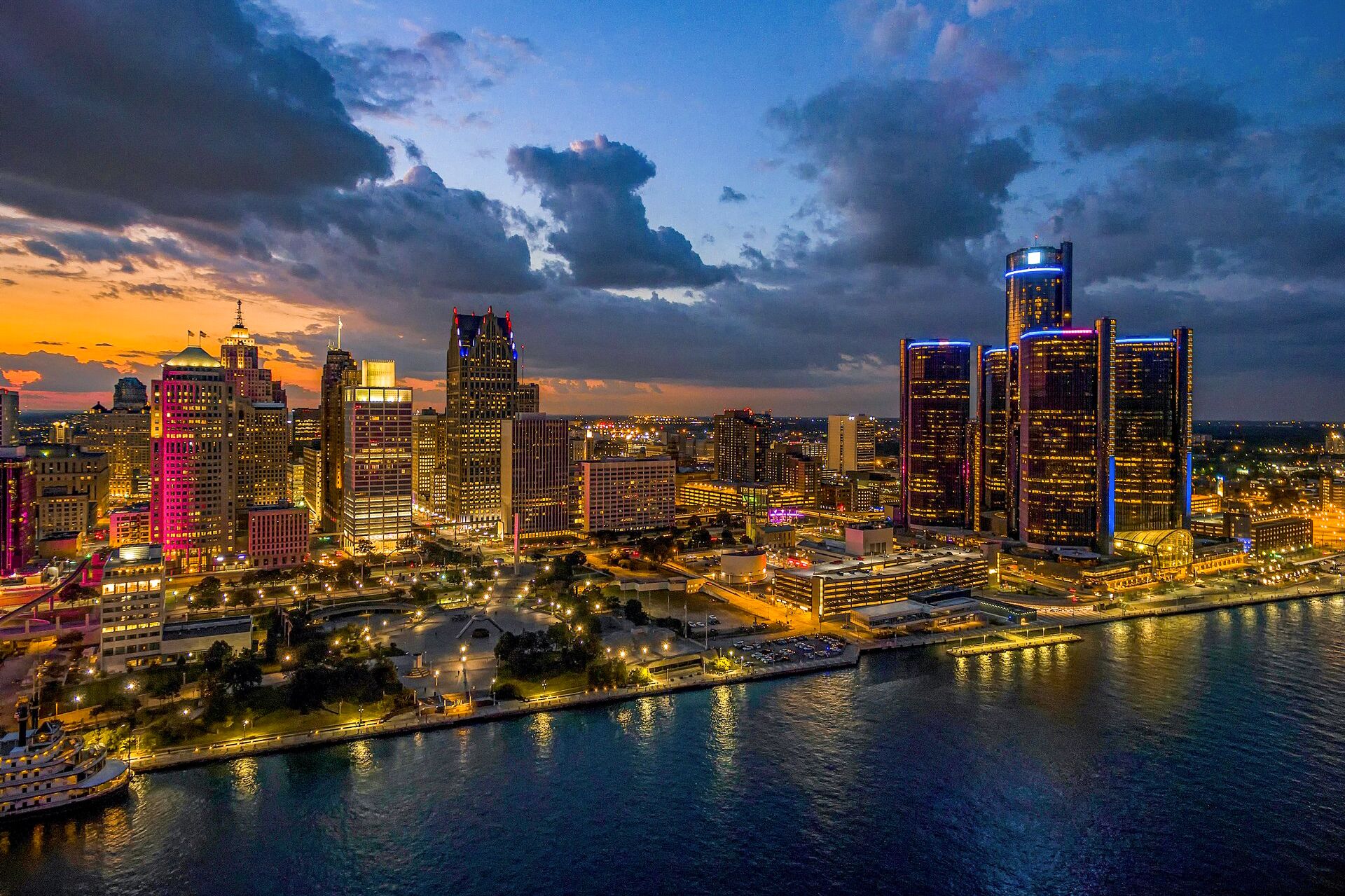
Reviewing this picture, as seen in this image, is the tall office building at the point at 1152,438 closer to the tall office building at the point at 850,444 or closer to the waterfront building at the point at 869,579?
the waterfront building at the point at 869,579

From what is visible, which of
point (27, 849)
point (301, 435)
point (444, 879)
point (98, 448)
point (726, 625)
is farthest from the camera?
point (301, 435)

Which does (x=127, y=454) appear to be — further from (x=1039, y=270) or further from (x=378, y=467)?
(x=1039, y=270)

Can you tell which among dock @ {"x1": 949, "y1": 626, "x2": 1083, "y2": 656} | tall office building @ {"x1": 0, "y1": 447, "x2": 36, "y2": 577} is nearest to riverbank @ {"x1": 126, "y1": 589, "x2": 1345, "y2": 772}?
dock @ {"x1": 949, "y1": 626, "x2": 1083, "y2": 656}

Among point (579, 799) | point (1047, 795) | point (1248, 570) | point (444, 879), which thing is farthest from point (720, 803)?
point (1248, 570)

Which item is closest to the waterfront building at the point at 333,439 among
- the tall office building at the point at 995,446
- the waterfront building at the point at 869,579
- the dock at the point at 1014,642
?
the waterfront building at the point at 869,579

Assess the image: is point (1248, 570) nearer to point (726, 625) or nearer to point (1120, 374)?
point (1120, 374)

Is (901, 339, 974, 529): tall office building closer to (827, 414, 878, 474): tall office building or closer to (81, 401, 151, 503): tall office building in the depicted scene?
(827, 414, 878, 474): tall office building
